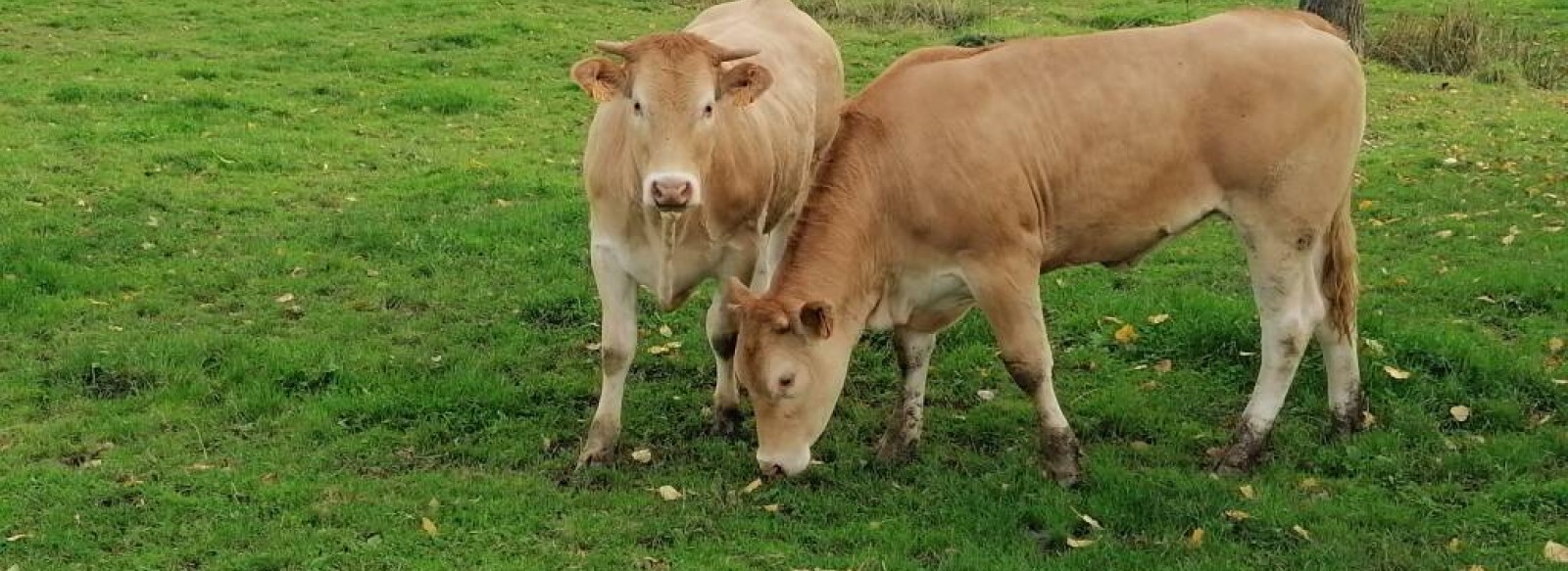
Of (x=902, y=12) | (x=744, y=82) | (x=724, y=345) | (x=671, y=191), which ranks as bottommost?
(x=902, y=12)

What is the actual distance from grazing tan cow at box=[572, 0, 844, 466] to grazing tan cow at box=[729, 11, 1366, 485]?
1.65 feet

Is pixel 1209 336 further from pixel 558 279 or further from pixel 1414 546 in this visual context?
pixel 558 279

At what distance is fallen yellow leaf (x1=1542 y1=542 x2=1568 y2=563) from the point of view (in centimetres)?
582

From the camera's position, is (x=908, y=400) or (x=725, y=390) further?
(x=725, y=390)

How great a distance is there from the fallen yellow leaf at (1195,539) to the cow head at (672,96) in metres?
2.46

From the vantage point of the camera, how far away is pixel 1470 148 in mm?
13547

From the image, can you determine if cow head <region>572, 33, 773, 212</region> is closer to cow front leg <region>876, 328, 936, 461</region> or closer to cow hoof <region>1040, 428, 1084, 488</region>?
cow front leg <region>876, 328, 936, 461</region>

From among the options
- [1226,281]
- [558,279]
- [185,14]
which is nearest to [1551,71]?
[1226,281]

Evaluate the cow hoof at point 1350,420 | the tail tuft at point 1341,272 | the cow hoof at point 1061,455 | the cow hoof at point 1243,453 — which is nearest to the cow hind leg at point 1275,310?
the cow hoof at point 1243,453

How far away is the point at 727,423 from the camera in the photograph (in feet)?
24.9

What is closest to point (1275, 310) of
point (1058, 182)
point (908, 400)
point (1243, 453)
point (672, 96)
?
point (1243, 453)

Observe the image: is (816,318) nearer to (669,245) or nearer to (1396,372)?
(669,245)

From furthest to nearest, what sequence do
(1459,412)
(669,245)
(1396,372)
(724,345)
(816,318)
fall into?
(1396,372) → (724,345) → (1459,412) → (669,245) → (816,318)

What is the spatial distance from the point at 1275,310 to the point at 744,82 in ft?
8.79
